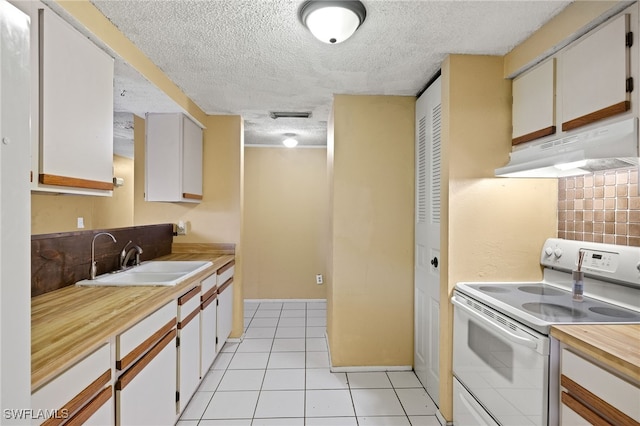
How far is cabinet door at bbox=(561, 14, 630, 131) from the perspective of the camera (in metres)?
1.29

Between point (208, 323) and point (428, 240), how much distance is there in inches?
70.9

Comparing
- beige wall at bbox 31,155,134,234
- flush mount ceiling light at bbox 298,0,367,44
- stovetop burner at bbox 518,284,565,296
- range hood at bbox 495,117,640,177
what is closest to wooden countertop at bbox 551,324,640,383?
stovetop burner at bbox 518,284,565,296

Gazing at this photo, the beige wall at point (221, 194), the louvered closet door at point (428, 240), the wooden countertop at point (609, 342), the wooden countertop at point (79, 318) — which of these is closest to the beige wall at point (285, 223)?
the beige wall at point (221, 194)

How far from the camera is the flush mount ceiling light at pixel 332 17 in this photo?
4.69ft

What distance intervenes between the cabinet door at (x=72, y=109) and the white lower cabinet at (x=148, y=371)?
71 cm

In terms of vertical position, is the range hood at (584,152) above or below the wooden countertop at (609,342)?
above

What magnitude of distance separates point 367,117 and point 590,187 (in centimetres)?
156

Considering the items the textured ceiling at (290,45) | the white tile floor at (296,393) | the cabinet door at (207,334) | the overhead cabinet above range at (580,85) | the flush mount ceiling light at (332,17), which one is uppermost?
the textured ceiling at (290,45)

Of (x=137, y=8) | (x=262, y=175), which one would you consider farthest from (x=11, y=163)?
(x=262, y=175)

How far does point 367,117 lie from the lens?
260 cm

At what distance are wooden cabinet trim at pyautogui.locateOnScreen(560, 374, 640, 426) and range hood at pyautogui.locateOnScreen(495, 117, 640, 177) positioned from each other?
897mm

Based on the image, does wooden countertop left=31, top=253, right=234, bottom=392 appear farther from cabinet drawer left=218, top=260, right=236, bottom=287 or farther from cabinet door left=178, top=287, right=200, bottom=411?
cabinet drawer left=218, top=260, right=236, bottom=287

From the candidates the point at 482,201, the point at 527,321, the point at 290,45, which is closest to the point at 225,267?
the point at 290,45

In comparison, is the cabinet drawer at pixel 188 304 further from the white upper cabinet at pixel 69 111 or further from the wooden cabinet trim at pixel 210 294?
the white upper cabinet at pixel 69 111
